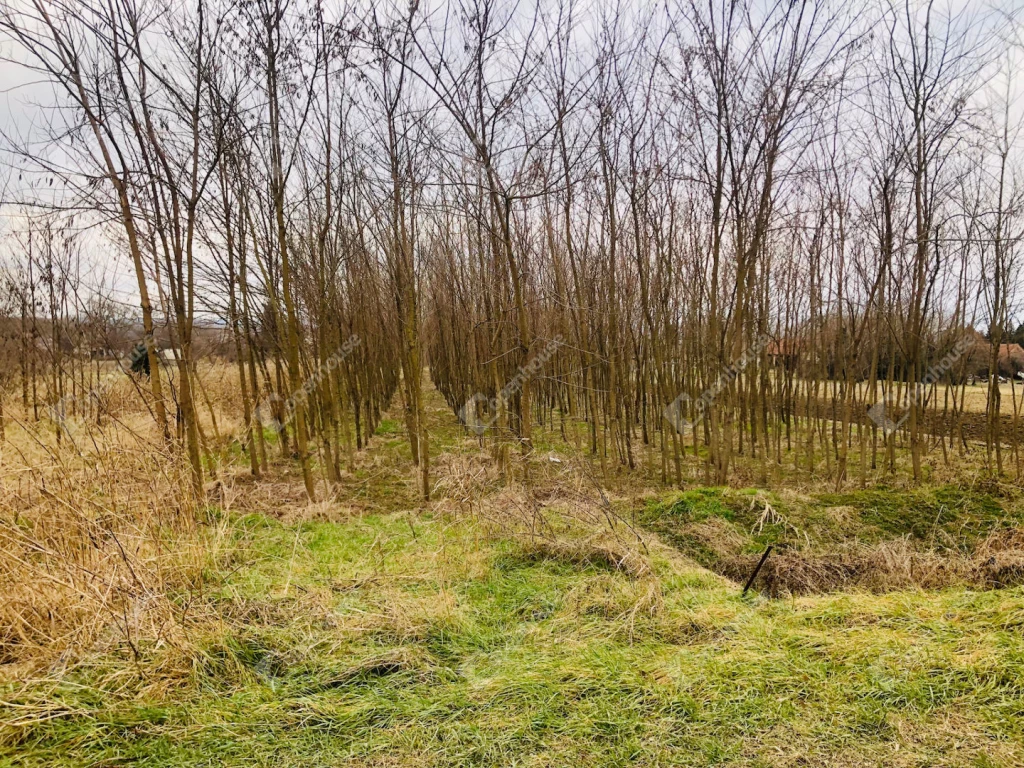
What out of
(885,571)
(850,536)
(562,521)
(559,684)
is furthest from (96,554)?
A: (850,536)

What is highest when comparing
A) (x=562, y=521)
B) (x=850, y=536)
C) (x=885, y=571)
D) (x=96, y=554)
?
(x=96, y=554)

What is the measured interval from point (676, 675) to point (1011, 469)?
27.1ft

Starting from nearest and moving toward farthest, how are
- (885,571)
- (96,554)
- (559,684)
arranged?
(559,684) < (96,554) < (885,571)

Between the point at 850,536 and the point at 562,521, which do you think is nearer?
the point at 562,521

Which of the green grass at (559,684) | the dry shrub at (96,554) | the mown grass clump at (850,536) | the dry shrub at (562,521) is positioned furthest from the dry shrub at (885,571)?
the dry shrub at (96,554)

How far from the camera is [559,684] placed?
7.70ft

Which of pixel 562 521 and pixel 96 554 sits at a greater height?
pixel 96 554

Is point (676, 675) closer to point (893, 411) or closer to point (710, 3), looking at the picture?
point (710, 3)

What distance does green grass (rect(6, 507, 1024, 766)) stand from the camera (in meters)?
1.99

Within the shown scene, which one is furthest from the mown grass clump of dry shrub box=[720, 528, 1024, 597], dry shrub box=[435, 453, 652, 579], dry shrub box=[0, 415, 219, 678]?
dry shrub box=[0, 415, 219, 678]

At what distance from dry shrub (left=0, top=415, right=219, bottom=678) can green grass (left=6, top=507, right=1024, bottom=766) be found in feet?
0.67

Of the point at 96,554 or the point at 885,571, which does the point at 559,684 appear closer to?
the point at 96,554

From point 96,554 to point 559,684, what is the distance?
2.54 metres

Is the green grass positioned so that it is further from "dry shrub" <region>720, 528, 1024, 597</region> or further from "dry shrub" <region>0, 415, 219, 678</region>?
"dry shrub" <region>720, 528, 1024, 597</region>
